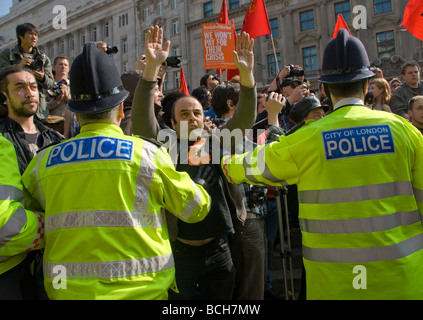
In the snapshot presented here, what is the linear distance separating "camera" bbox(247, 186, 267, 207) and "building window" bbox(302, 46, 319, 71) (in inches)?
1016

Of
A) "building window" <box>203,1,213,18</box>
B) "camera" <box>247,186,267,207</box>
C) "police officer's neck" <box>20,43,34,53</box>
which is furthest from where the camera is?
"building window" <box>203,1,213,18</box>

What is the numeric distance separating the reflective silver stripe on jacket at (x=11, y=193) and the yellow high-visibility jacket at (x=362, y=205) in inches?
58.4

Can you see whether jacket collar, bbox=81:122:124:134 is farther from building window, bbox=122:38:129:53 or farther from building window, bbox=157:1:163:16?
building window, bbox=122:38:129:53

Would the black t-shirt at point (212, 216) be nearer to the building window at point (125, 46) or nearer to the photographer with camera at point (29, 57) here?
the photographer with camera at point (29, 57)

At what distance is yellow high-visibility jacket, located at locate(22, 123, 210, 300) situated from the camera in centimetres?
169

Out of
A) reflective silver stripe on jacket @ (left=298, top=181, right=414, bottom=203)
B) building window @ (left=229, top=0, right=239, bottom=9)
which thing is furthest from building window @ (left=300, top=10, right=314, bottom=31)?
reflective silver stripe on jacket @ (left=298, top=181, right=414, bottom=203)

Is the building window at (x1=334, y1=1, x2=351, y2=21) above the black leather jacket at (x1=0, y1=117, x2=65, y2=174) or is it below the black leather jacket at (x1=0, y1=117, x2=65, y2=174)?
above

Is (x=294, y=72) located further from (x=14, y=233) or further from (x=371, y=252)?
(x=14, y=233)

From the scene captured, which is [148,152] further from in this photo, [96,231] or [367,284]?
[367,284]

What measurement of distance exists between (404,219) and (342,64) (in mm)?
971

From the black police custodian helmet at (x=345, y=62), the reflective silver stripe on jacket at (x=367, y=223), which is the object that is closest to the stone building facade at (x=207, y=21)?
the black police custodian helmet at (x=345, y=62)

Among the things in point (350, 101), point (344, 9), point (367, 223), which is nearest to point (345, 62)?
point (350, 101)

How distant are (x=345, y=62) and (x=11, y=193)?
2011 mm
